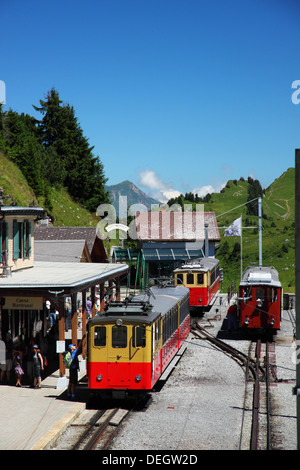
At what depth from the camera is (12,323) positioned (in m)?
23.0

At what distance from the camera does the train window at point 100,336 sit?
1504 centimetres

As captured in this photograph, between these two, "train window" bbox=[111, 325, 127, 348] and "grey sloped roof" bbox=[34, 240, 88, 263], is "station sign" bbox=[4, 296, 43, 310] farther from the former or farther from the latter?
"grey sloped roof" bbox=[34, 240, 88, 263]

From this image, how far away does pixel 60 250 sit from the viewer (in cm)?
3547

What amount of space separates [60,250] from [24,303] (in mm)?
16558

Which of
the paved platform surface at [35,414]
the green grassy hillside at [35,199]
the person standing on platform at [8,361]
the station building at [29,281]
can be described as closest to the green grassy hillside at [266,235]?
the station building at [29,281]

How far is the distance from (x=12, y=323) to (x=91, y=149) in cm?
5497

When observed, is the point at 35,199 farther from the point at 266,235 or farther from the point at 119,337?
the point at 266,235

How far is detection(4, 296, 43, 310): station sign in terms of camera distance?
18.9 metres

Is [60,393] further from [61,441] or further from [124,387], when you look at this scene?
[61,441]

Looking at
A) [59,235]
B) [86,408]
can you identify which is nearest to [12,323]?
[86,408]

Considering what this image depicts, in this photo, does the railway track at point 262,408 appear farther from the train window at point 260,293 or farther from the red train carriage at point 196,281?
the red train carriage at point 196,281

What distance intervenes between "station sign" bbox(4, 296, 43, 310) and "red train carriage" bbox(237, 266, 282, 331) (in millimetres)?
10274

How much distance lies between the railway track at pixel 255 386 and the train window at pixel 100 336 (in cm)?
404

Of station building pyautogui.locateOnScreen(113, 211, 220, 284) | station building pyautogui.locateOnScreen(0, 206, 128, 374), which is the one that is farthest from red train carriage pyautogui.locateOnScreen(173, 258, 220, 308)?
station building pyautogui.locateOnScreen(113, 211, 220, 284)
